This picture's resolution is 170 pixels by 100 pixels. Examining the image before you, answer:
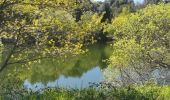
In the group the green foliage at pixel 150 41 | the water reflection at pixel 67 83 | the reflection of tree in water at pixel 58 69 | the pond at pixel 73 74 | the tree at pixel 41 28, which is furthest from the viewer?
the reflection of tree in water at pixel 58 69

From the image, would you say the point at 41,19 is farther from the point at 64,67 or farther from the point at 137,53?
the point at 64,67

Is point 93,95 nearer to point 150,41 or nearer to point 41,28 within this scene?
point 41,28

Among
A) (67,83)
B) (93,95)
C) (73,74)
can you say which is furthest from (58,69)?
(93,95)

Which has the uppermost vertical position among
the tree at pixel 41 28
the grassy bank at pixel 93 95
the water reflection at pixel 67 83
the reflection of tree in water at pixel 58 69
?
the tree at pixel 41 28

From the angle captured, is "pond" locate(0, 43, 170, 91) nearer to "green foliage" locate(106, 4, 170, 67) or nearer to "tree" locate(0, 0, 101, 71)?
"tree" locate(0, 0, 101, 71)

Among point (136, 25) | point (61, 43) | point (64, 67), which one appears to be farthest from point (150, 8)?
point (64, 67)

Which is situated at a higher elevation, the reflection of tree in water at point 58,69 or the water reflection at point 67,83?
the water reflection at point 67,83

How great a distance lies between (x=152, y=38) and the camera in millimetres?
27375

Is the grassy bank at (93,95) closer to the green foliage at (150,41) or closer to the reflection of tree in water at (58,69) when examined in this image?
the green foliage at (150,41)

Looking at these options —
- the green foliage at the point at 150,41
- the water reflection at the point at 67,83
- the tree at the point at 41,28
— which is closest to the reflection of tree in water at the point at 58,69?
the water reflection at the point at 67,83

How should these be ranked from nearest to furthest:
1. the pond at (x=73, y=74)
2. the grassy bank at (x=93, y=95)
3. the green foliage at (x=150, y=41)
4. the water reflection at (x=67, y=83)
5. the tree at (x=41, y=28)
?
the grassy bank at (x=93, y=95) < the water reflection at (x=67, y=83) < the tree at (x=41, y=28) < the pond at (x=73, y=74) < the green foliage at (x=150, y=41)

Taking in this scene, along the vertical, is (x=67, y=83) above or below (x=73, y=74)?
above

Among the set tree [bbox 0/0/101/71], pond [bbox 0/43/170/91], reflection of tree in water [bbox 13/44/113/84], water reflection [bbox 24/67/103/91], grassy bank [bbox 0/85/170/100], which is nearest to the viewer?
grassy bank [bbox 0/85/170/100]

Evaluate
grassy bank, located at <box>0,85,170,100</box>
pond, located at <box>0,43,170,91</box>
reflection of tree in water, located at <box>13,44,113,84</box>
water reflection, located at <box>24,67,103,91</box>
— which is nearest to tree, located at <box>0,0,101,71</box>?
pond, located at <box>0,43,170,91</box>
